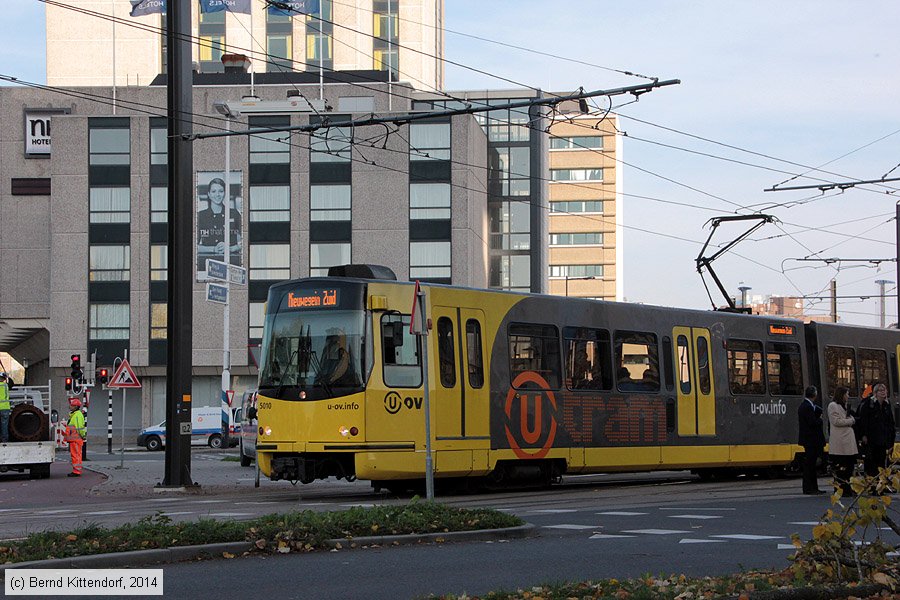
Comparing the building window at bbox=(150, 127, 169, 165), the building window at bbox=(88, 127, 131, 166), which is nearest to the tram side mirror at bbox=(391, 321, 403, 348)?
the building window at bbox=(150, 127, 169, 165)

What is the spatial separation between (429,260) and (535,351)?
42005 millimetres

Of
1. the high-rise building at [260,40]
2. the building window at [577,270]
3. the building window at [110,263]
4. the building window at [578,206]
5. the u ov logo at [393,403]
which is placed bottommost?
the u ov logo at [393,403]

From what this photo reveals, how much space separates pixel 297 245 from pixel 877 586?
55.7m

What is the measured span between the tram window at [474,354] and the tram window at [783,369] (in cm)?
852

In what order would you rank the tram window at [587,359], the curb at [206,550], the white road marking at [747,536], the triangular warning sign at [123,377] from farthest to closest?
1. the triangular warning sign at [123,377]
2. the tram window at [587,359]
3. the white road marking at [747,536]
4. the curb at [206,550]

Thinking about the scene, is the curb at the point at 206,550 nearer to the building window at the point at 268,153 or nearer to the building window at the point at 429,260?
the building window at the point at 429,260

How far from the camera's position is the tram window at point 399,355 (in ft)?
62.4

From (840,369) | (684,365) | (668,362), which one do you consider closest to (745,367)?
(684,365)

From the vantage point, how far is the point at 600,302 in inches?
886

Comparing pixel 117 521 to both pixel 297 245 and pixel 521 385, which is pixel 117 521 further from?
pixel 297 245

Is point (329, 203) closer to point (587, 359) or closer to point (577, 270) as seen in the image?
point (587, 359)

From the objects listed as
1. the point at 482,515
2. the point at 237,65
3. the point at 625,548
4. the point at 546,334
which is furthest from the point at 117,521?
the point at 237,65

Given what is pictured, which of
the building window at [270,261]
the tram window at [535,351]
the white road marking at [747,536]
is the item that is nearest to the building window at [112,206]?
the building window at [270,261]

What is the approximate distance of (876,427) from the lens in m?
20.6
